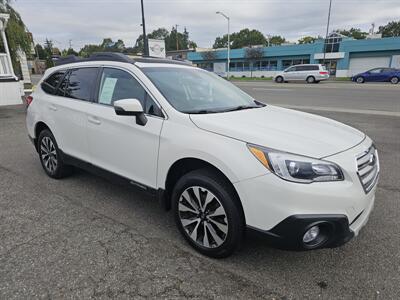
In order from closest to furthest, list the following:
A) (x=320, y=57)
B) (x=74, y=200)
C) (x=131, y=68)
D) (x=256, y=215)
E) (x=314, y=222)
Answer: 1. (x=314, y=222)
2. (x=256, y=215)
3. (x=131, y=68)
4. (x=74, y=200)
5. (x=320, y=57)

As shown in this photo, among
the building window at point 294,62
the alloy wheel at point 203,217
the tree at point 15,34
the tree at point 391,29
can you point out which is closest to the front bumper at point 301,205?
the alloy wheel at point 203,217

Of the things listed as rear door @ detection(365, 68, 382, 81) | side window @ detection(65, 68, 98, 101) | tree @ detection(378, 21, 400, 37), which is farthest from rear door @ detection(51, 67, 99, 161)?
tree @ detection(378, 21, 400, 37)

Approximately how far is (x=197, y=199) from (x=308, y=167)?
0.97 meters

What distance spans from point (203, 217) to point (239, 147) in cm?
74

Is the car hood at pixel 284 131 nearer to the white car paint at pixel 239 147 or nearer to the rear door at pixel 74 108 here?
the white car paint at pixel 239 147

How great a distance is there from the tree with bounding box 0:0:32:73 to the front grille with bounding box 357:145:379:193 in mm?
17393

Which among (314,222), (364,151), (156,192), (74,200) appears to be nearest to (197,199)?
(156,192)

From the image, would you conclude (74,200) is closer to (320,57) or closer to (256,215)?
(256,215)

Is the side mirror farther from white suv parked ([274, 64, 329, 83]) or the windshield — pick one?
white suv parked ([274, 64, 329, 83])

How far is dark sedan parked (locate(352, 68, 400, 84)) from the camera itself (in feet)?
84.5

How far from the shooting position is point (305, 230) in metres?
2.08

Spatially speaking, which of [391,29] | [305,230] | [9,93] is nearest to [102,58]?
[305,230]

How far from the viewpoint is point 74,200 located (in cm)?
376

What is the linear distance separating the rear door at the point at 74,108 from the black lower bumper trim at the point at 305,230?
2456mm
